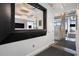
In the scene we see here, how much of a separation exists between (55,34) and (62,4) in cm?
60

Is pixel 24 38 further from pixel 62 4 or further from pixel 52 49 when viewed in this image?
pixel 62 4

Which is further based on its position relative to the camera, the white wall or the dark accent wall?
the white wall

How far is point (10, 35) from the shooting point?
2191 millimetres

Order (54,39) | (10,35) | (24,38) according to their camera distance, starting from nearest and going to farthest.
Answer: (10,35) → (54,39) → (24,38)

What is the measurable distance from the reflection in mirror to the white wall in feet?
0.65

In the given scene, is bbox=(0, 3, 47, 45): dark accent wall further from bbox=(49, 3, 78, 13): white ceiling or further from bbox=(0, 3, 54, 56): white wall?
bbox=(49, 3, 78, 13): white ceiling

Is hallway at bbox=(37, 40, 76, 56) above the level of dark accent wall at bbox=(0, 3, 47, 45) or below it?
below

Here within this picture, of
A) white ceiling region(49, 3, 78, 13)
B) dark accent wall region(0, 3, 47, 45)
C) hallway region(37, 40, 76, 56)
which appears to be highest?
white ceiling region(49, 3, 78, 13)

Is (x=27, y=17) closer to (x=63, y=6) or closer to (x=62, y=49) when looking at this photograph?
(x=63, y=6)

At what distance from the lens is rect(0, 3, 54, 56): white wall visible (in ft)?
7.55

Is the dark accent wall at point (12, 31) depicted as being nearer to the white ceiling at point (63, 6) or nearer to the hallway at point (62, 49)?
the white ceiling at point (63, 6)

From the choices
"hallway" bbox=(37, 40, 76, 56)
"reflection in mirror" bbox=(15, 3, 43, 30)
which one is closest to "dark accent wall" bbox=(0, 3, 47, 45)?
"reflection in mirror" bbox=(15, 3, 43, 30)

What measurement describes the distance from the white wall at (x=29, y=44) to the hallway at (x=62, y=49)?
146 millimetres

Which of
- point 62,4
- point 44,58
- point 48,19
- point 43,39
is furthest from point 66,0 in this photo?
point 44,58
